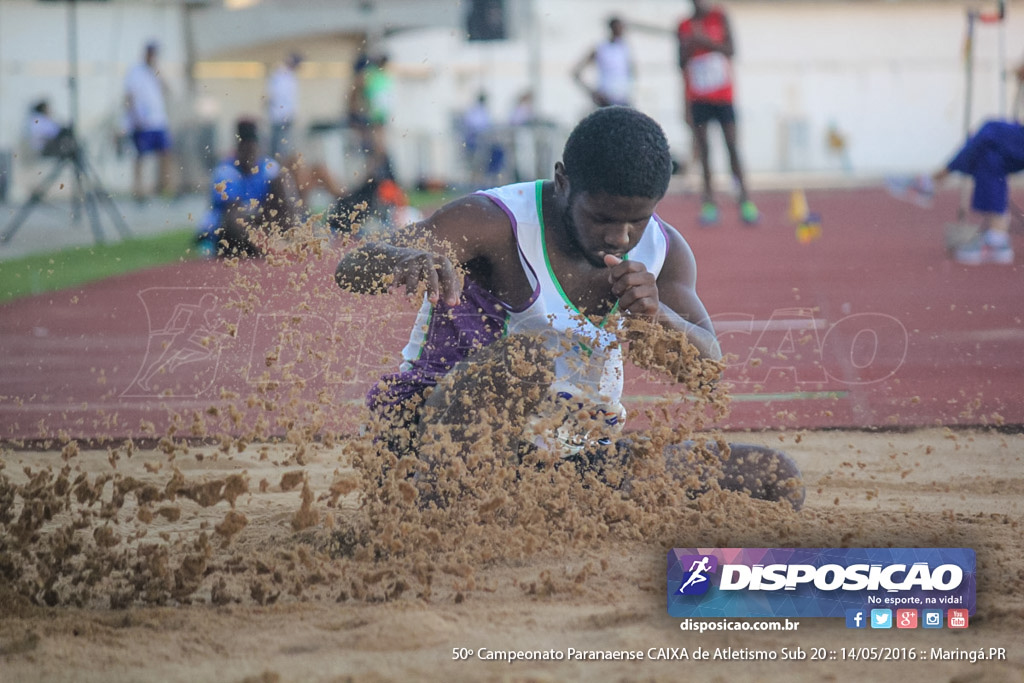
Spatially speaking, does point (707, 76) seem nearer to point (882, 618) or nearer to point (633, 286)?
point (633, 286)

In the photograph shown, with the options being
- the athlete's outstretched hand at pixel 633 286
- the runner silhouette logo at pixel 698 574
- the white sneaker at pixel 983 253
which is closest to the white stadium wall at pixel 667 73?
the white sneaker at pixel 983 253

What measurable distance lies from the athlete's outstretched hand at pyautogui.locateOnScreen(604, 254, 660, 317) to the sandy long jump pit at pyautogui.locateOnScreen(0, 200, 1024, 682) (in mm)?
293

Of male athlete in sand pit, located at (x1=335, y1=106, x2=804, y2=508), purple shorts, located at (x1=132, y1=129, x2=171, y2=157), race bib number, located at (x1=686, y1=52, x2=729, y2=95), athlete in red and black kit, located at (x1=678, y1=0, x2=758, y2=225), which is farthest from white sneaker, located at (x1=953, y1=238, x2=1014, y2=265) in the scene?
purple shorts, located at (x1=132, y1=129, x2=171, y2=157)

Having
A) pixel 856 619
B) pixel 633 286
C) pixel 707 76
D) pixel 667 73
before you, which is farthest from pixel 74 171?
pixel 667 73

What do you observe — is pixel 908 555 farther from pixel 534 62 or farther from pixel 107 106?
pixel 107 106

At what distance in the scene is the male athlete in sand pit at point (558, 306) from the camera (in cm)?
269

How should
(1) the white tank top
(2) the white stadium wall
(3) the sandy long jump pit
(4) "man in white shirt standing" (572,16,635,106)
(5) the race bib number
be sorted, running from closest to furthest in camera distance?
(3) the sandy long jump pit < (1) the white tank top < (5) the race bib number < (4) "man in white shirt standing" (572,16,635,106) < (2) the white stadium wall

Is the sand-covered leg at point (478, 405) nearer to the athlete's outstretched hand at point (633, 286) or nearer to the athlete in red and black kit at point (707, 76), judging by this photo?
the athlete's outstretched hand at point (633, 286)

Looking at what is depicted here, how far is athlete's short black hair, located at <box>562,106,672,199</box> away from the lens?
265 centimetres

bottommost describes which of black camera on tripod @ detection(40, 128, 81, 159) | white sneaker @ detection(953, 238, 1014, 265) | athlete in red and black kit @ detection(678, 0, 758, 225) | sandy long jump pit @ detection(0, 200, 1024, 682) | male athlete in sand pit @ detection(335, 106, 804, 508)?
sandy long jump pit @ detection(0, 200, 1024, 682)

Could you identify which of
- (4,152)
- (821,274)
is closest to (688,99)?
(821,274)

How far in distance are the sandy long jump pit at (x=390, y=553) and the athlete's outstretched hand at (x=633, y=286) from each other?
0.29 metres

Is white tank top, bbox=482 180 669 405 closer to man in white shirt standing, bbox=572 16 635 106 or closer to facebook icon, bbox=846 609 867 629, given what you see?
facebook icon, bbox=846 609 867 629

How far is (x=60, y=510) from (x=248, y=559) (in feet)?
1.62
